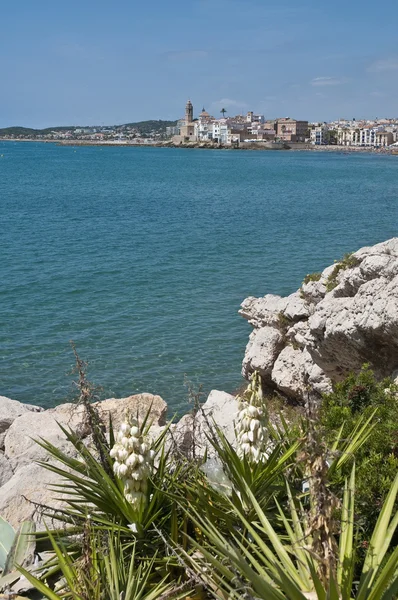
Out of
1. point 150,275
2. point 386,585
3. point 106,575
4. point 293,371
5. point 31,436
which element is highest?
point 386,585

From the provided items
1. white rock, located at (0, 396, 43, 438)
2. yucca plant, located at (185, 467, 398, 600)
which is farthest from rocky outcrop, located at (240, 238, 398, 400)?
white rock, located at (0, 396, 43, 438)

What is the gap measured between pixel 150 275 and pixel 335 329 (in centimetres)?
1581

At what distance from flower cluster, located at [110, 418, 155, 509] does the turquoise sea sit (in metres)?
1.69

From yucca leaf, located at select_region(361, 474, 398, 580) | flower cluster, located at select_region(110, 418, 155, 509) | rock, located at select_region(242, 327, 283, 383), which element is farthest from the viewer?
rock, located at select_region(242, 327, 283, 383)

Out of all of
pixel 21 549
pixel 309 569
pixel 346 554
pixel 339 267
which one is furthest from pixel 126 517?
pixel 339 267

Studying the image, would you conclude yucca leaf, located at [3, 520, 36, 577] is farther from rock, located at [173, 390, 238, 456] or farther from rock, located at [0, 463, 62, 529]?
rock, located at [173, 390, 238, 456]

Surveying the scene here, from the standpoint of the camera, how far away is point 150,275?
2508 centimetres

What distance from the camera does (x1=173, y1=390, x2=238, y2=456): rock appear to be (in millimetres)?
6957

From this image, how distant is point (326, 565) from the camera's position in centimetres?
→ 365

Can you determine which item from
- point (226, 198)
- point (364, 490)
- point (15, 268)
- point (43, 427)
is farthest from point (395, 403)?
point (226, 198)

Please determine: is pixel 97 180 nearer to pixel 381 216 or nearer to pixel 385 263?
pixel 381 216

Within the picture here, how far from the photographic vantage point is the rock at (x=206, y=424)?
696 centimetres

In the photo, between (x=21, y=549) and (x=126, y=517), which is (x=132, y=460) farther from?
(x=21, y=549)

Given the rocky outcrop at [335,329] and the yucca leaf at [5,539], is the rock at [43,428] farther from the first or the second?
the rocky outcrop at [335,329]
